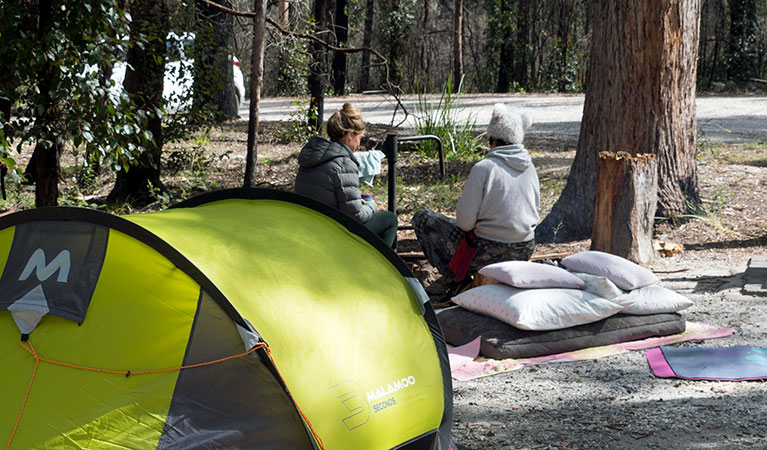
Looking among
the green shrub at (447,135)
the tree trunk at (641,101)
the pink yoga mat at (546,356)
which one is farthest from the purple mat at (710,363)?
the green shrub at (447,135)

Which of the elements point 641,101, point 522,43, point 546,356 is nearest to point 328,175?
point 546,356

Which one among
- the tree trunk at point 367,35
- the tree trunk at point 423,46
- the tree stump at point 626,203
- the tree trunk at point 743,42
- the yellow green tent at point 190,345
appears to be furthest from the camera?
the tree trunk at point 367,35

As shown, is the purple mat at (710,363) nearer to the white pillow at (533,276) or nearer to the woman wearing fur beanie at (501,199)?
the white pillow at (533,276)

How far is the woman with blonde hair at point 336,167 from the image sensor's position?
15.7ft

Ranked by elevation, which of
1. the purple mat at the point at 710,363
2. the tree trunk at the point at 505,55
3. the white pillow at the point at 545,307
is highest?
the tree trunk at the point at 505,55

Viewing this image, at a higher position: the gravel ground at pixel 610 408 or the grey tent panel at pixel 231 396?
the grey tent panel at pixel 231 396

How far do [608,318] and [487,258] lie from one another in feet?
3.25

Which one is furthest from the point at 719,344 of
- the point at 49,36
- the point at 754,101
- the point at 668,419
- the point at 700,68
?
the point at 700,68

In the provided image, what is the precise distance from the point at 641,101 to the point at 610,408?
12.9 feet

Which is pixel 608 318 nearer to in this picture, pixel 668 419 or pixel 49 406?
pixel 668 419

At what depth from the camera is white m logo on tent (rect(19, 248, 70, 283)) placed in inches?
106

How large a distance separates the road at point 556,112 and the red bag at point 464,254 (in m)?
4.38

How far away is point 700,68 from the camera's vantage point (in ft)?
86.6

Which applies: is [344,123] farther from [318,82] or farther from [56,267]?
[318,82]
